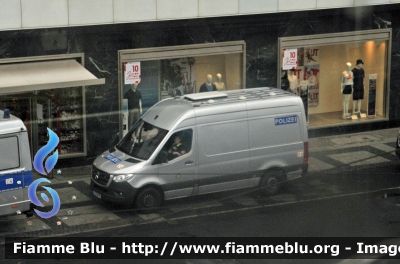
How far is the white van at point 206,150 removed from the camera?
15.8m

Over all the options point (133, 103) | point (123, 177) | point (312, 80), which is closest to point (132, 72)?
point (133, 103)

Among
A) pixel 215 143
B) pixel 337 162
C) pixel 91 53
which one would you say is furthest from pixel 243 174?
pixel 91 53

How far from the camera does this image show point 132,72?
19.6 m

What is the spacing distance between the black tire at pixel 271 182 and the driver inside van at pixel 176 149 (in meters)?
1.88

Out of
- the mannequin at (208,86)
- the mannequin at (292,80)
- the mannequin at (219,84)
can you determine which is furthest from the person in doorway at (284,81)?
the mannequin at (208,86)

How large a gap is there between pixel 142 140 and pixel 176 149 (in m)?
0.77

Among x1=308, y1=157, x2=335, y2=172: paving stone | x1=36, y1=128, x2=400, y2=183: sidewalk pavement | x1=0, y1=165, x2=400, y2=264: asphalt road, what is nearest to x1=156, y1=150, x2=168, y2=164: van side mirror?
x1=0, y1=165, x2=400, y2=264: asphalt road

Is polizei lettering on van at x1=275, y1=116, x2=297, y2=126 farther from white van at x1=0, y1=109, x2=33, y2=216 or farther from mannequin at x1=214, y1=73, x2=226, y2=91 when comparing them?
white van at x1=0, y1=109, x2=33, y2=216

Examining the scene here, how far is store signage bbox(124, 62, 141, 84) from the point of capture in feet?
63.9

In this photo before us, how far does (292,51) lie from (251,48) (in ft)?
4.13

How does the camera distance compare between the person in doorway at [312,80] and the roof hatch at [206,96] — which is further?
the person in doorway at [312,80]

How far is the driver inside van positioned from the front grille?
4.12 ft

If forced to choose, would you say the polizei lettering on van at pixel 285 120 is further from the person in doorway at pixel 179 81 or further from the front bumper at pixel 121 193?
the person in doorway at pixel 179 81

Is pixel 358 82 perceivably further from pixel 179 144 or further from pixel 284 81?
pixel 179 144
